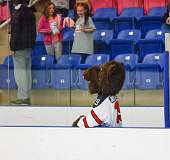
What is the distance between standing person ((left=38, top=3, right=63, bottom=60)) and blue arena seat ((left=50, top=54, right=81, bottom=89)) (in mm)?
89

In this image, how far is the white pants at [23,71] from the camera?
4.75 m

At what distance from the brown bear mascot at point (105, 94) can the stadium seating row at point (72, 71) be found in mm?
1613

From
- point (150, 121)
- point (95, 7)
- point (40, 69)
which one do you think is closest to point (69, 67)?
point (40, 69)

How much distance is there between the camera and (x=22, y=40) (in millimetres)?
4855

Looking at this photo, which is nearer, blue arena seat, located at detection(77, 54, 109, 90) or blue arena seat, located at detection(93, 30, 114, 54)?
blue arena seat, located at detection(77, 54, 109, 90)

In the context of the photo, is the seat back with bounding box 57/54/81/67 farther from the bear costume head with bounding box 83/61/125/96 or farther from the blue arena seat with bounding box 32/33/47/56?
the bear costume head with bounding box 83/61/125/96

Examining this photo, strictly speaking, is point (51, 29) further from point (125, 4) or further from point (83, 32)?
point (125, 4)

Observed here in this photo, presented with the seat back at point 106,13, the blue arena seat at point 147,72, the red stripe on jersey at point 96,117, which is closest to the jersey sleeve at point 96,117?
the red stripe on jersey at point 96,117

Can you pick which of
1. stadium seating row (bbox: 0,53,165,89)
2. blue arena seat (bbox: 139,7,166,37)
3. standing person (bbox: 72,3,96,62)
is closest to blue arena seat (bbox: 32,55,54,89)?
stadium seating row (bbox: 0,53,165,89)

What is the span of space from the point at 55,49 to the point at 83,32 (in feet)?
0.97

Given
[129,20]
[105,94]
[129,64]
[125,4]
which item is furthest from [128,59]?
[105,94]

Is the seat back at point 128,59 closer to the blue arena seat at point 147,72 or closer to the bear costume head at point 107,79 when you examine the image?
the blue arena seat at point 147,72

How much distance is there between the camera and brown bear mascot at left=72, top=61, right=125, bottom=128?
2.91 metres
